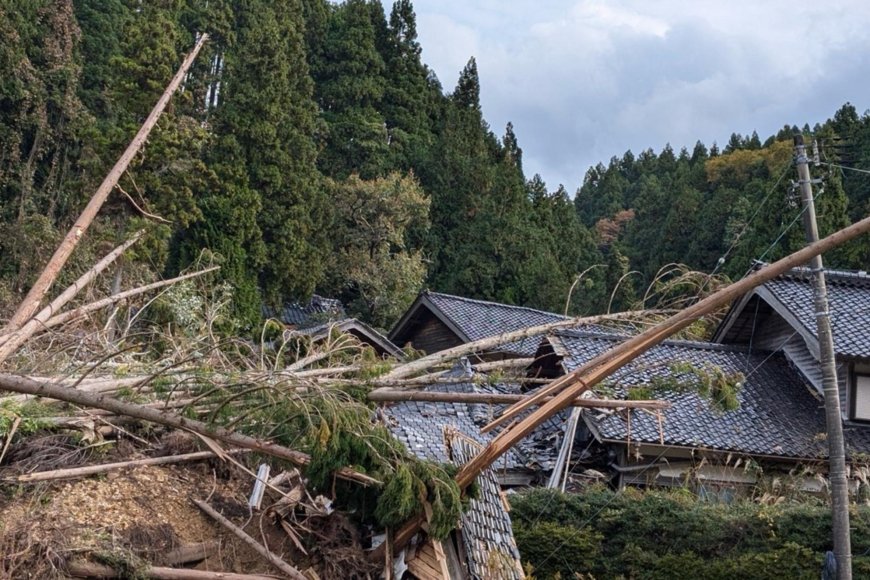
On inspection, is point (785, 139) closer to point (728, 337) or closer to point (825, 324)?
point (728, 337)

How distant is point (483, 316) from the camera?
20641mm

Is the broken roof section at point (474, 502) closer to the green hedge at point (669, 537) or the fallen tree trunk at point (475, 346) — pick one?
the fallen tree trunk at point (475, 346)

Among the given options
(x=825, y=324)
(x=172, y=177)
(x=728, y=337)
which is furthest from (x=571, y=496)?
(x=172, y=177)

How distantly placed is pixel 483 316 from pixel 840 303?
7483mm

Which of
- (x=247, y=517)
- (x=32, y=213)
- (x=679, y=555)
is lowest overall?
(x=679, y=555)

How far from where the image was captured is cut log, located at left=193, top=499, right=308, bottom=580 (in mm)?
5832

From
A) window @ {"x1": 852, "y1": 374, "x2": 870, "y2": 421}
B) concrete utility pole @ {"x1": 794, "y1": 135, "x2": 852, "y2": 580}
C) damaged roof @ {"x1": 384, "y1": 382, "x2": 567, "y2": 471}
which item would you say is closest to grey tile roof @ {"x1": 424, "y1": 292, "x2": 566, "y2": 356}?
damaged roof @ {"x1": 384, "y1": 382, "x2": 567, "y2": 471}

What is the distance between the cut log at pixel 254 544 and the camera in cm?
583

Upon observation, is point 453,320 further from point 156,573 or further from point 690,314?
point 156,573

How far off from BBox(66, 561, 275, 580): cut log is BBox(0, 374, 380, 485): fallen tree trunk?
75cm

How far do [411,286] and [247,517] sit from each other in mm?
20132

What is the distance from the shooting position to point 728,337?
17.1m

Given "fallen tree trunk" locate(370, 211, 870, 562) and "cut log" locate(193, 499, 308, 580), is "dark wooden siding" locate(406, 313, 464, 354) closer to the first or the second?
"cut log" locate(193, 499, 308, 580)

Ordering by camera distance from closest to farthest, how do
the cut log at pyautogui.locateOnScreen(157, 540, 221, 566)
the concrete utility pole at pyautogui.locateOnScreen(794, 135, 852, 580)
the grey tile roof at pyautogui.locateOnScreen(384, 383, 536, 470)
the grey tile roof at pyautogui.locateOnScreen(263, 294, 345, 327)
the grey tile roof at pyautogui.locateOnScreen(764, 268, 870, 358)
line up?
the cut log at pyautogui.locateOnScreen(157, 540, 221, 566), the grey tile roof at pyautogui.locateOnScreen(384, 383, 536, 470), the concrete utility pole at pyautogui.locateOnScreen(794, 135, 852, 580), the grey tile roof at pyautogui.locateOnScreen(764, 268, 870, 358), the grey tile roof at pyautogui.locateOnScreen(263, 294, 345, 327)
